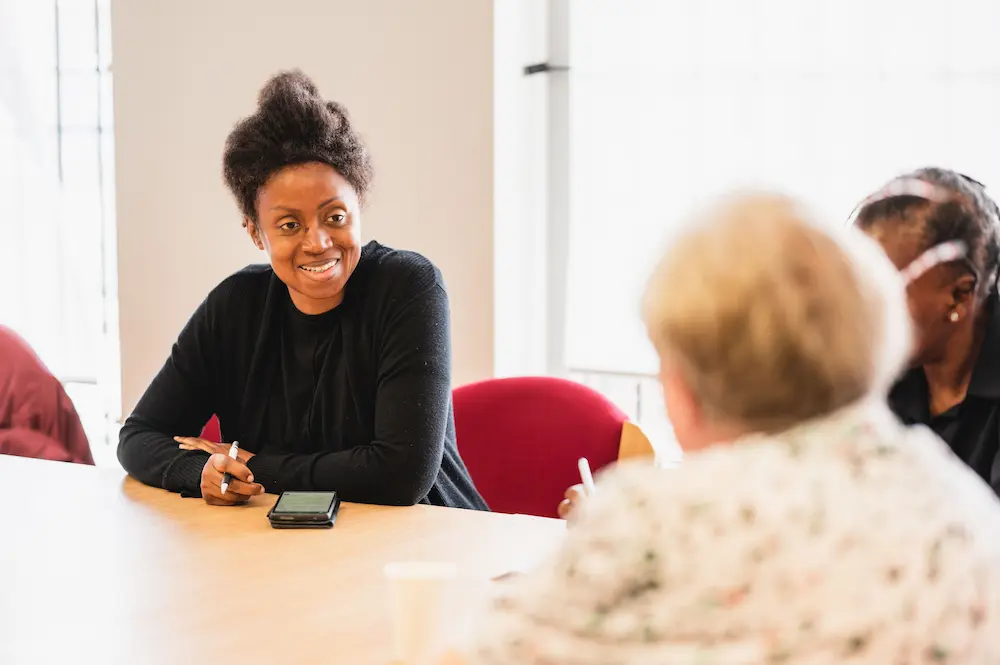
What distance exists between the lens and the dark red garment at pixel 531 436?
8.14ft

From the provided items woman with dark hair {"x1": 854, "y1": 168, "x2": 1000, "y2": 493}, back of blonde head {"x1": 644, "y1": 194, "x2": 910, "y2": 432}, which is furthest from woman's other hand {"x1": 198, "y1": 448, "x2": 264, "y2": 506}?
back of blonde head {"x1": 644, "y1": 194, "x2": 910, "y2": 432}

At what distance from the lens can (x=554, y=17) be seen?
3512mm

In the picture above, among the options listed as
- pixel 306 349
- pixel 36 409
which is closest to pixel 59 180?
pixel 36 409

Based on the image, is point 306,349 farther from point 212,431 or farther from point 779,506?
point 779,506

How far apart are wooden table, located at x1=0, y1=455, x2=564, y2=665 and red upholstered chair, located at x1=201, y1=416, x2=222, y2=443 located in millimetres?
236

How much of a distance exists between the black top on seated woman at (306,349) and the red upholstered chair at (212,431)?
0.02 m

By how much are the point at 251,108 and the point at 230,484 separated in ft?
5.94

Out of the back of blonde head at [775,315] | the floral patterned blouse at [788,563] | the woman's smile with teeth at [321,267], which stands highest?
the back of blonde head at [775,315]

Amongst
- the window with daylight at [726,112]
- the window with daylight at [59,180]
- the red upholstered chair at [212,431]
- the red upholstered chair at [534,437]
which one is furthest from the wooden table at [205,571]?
the window with daylight at [59,180]

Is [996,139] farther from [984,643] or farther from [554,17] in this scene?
[984,643]

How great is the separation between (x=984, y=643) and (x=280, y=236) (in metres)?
1.67

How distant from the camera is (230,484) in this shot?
2168 mm

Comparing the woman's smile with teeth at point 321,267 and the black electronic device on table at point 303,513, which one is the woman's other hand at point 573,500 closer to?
the black electronic device on table at point 303,513

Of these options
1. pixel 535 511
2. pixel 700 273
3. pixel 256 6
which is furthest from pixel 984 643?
pixel 256 6
